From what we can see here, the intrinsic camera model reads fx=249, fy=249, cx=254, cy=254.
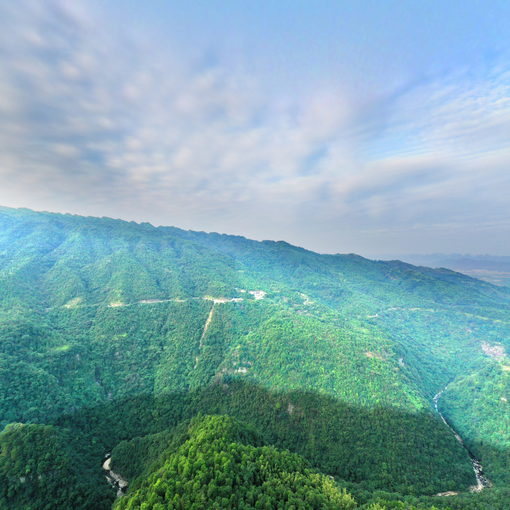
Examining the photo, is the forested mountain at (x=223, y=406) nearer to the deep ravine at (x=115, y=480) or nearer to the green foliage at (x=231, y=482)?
the green foliage at (x=231, y=482)

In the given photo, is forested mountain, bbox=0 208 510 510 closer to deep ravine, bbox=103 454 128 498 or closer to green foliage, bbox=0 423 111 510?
green foliage, bbox=0 423 111 510

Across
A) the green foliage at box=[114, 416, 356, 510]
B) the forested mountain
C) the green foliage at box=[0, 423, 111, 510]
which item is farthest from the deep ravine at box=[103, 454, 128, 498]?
the green foliage at box=[114, 416, 356, 510]

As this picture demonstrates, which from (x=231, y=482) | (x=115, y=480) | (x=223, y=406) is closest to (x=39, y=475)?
(x=115, y=480)

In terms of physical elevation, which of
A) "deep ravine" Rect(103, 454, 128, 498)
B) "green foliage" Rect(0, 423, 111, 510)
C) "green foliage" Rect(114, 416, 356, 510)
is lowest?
"deep ravine" Rect(103, 454, 128, 498)

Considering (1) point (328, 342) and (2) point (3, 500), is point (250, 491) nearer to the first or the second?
(2) point (3, 500)

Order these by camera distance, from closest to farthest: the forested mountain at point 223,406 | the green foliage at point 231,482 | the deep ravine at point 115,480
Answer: the green foliage at point 231,482 → the forested mountain at point 223,406 → the deep ravine at point 115,480

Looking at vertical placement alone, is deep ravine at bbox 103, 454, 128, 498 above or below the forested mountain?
below

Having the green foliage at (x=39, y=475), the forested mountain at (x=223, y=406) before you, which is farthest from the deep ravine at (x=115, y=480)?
the green foliage at (x=39, y=475)

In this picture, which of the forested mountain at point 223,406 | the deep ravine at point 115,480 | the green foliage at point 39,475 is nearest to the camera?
the green foliage at point 39,475

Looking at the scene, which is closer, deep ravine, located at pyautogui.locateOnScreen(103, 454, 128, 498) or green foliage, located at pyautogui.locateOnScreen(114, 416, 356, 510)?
green foliage, located at pyautogui.locateOnScreen(114, 416, 356, 510)
